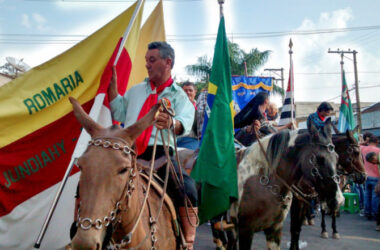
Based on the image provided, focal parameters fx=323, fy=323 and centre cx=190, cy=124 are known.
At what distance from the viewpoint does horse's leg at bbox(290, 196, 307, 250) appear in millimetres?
5492

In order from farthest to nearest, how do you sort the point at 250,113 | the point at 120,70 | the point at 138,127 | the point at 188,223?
1. the point at 250,113
2. the point at 120,70
3. the point at 188,223
4. the point at 138,127

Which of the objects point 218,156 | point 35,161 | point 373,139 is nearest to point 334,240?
point 373,139

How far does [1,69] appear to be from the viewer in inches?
989

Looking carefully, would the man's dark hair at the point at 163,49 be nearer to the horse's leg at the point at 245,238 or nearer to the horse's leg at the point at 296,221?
the horse's leg at the point at 245,238

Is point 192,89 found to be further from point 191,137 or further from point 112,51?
point 112,51

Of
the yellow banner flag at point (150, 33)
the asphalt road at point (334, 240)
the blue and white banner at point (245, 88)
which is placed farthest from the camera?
the blue and white banner at point (245, 88)

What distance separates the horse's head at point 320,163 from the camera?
13.8 ft

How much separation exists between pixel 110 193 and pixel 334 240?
7.55m

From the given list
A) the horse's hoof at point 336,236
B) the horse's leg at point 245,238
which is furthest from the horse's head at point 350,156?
the horse's leg at point 245,238

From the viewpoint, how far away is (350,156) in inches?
292

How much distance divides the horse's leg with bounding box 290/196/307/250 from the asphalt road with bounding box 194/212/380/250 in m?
1.35

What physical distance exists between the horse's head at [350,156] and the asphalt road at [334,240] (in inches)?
57.7

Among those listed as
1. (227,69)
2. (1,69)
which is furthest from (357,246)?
(1,69)

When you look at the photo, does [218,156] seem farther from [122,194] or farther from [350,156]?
[350,156]
